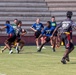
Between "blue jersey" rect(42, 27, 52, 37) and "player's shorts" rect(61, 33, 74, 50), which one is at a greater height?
"player's shorts" rect(61, 33, 74, 50)

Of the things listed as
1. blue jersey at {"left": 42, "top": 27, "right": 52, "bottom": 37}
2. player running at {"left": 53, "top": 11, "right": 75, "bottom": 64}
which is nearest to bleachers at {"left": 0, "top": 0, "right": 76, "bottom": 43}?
blue jersey at {"left": 42, "top": 27, "right": 52, "bottom": 37}

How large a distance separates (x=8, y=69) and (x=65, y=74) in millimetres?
2008

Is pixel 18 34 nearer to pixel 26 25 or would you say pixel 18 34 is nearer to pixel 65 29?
pixel 65 29

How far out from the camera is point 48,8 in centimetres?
3534

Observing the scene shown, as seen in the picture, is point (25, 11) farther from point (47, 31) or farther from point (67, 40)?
point (67, 40)

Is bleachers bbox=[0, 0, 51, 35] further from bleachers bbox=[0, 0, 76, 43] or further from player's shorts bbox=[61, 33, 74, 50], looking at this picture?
player's shorts bbox=[61, 33, 74, 50]

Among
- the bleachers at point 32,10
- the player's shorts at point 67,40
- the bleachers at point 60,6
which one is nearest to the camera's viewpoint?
the player's shorts at point 67,40

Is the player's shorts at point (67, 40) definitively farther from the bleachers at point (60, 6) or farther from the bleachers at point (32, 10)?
the bleachers at point (60, 6)

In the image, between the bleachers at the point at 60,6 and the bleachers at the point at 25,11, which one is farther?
the bleachers at the point at 60,6

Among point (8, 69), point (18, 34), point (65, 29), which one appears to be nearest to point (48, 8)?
point (18, 34)

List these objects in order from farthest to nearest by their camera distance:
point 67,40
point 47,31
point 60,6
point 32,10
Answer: point 60,6 → point 32,10 → point 47,31 → point 67,40

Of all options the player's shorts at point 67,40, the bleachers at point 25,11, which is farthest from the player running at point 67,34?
the bleachers at point 25,11

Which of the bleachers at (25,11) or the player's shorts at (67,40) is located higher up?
the player's shorts at (67,40)

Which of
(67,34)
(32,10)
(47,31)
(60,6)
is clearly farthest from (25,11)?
(67,34)
